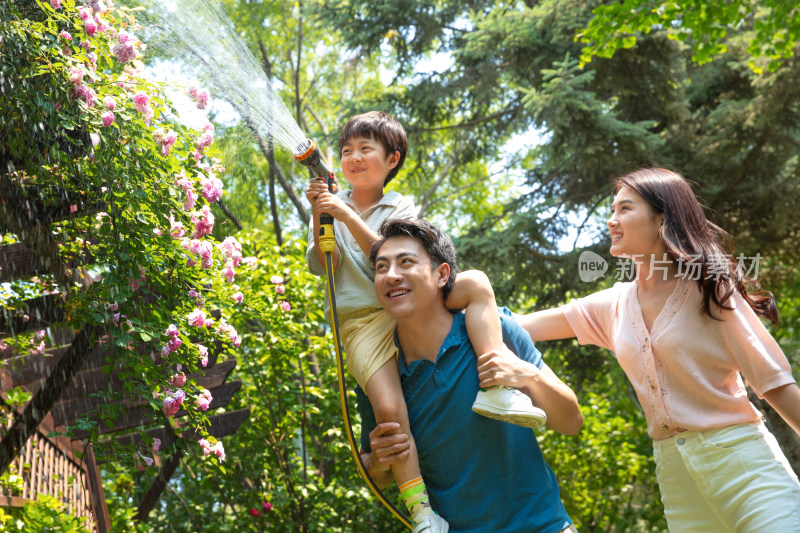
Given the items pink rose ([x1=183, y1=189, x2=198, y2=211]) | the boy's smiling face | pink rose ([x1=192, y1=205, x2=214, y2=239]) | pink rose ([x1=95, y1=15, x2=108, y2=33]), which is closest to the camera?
the boy's smiling face

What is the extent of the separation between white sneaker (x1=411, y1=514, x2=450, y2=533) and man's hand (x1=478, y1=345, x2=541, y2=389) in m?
0.40

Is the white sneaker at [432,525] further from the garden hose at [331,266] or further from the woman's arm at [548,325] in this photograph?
the woman's arm at [548,325]

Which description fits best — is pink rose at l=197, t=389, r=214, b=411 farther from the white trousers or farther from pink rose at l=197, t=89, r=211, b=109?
the white trousers

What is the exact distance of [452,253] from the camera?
2.48 meters

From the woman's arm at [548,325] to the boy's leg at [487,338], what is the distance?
42 cm

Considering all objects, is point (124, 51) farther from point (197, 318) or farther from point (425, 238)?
point (425, 238)

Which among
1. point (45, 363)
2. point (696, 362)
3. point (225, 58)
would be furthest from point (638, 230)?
point (45, 363)

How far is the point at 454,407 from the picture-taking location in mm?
2293

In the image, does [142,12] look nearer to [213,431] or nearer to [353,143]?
[353,143]

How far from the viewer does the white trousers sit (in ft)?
7.19

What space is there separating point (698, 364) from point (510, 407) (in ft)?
2.25

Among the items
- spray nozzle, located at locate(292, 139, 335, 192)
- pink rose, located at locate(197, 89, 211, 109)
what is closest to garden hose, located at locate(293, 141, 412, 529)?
spray nozzle, located at locate(292, 139, 335, 192)

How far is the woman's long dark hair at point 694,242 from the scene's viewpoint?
2.37 metres

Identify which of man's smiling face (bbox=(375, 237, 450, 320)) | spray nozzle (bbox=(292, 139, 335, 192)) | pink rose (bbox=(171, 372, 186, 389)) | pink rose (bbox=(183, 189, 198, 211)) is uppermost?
pink rose (bbox=(183, 189, 198, 211))
